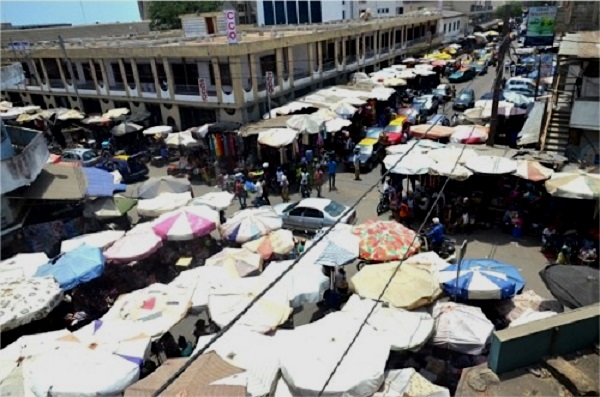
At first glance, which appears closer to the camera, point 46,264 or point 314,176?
point 46,264

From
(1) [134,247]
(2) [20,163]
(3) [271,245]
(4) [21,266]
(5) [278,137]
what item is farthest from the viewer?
(5) [278,137]

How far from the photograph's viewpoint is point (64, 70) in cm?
3281

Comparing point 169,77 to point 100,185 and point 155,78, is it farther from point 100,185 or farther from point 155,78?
point 100,185

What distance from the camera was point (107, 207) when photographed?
16781 millimetres

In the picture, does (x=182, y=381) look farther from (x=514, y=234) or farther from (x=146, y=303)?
(x=514, y=234)

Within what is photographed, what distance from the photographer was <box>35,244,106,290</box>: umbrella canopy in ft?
38.4

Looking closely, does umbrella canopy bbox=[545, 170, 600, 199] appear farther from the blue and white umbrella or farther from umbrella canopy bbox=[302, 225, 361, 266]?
umbrella canopy bbox=[302, 225, 361, 266]

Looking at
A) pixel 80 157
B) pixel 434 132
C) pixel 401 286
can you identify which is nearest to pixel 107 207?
pixel 80 157

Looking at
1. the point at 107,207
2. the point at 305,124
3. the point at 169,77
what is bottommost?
the point at 107,207

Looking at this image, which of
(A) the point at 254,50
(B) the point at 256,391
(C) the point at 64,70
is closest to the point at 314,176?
(A) the point at 254,50

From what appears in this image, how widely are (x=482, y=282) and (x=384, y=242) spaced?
9.67 ft

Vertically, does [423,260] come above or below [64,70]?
below

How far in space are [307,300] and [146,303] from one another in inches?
149

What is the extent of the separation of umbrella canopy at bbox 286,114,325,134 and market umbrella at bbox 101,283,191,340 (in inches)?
494
